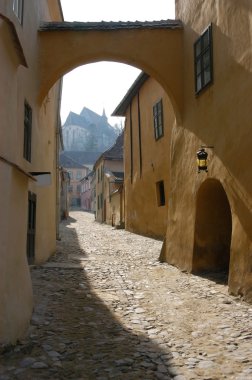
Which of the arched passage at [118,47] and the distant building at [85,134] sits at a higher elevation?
the distant building at [85,134]

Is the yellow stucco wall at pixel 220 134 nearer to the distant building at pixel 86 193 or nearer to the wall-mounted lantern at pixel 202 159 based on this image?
the wall-mounted lantern at pixel 202 159

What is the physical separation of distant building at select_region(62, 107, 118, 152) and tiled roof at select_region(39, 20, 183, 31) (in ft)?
275

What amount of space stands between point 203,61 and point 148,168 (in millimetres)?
8459

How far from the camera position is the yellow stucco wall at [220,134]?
20.2ft

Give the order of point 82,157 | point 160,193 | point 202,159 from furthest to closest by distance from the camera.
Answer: point 82,157, point 160,193, point 202,159

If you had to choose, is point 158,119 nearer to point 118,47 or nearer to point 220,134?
point 118,47

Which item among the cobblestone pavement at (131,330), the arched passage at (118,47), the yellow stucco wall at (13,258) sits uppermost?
the arched passage at (118,47)

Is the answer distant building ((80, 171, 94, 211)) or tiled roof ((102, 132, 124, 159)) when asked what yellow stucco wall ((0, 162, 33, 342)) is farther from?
distant building ((80, 171, 94, 211))

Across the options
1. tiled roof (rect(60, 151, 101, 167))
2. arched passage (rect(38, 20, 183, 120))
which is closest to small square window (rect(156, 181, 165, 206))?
arched passage (rect(38, 20, 183, 120))

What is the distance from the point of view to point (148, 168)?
1639cm

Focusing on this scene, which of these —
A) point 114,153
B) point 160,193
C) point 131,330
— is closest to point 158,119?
point 160,193

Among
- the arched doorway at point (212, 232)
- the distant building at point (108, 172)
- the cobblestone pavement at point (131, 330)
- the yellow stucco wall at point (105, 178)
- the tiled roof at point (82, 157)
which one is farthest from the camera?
the tiled roof at point (82, 157)

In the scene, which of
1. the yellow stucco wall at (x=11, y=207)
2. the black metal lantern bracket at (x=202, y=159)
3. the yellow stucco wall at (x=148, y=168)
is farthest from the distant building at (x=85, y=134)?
the yellow stucco wall at (x=11, y=207)

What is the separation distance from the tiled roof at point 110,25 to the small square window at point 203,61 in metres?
1.23
